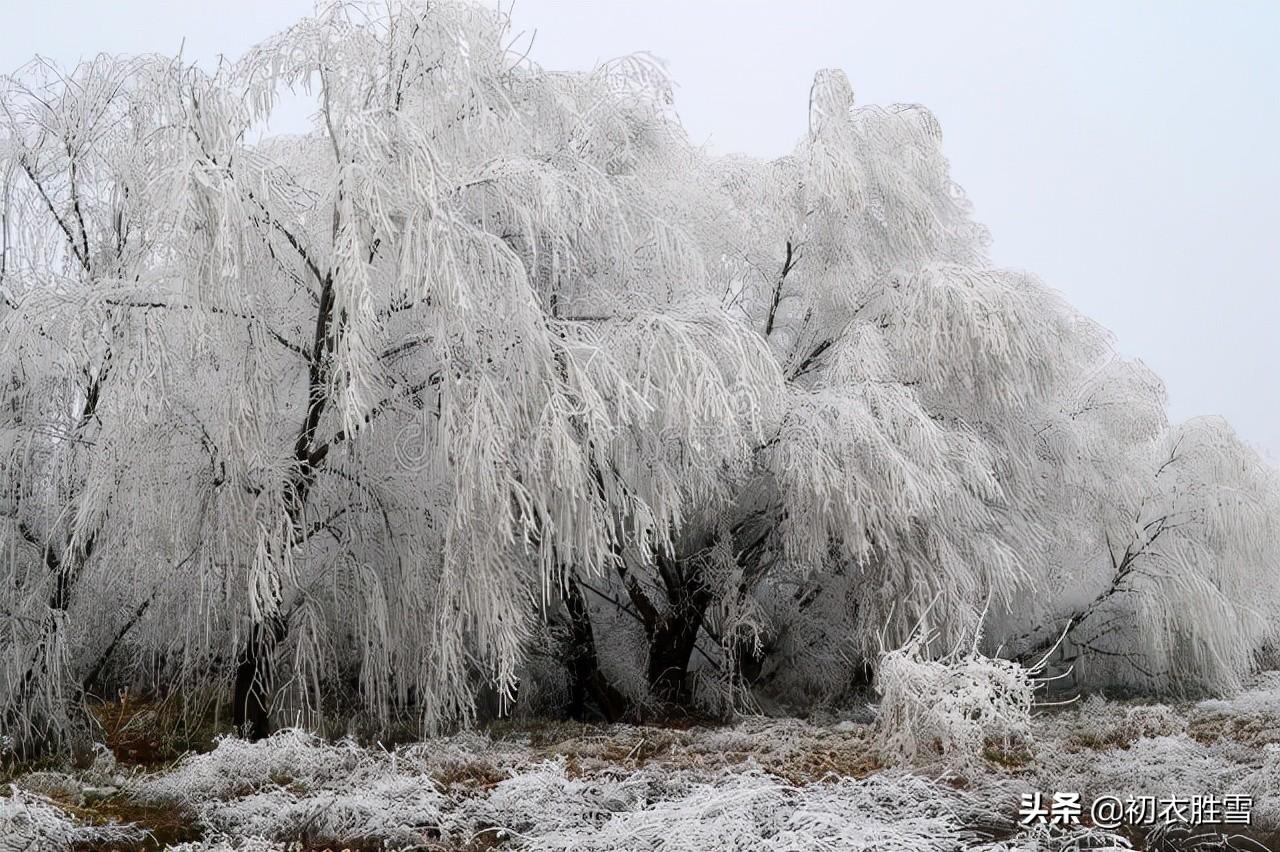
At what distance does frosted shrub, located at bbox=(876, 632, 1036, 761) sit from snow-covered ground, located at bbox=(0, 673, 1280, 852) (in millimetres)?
87

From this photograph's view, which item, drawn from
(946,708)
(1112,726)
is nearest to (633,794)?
(946,708)

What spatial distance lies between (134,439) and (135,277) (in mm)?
778

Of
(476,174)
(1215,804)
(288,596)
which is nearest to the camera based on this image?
(1215,804)

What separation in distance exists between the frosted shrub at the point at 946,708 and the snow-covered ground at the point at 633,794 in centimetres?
9

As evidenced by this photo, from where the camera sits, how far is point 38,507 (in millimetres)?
5680

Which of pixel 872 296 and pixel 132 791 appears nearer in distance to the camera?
pixel 132 791

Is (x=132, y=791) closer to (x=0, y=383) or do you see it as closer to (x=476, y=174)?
(x=0, y=383)

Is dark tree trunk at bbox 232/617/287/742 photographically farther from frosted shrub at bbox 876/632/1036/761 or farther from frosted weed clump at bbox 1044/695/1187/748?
frosted weed clump at bbox 1044/695/1187/748

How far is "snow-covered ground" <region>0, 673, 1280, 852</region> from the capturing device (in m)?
3.15

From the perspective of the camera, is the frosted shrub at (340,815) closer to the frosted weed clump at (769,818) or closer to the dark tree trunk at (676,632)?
the frosted weed clump at (769,818)

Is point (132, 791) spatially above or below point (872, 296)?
below

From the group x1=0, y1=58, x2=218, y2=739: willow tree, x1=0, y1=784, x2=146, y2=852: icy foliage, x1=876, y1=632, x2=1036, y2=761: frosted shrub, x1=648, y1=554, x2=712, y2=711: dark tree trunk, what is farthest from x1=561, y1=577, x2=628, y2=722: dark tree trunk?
x1=0, y1=784, x2=146, y2=852: icy foliage

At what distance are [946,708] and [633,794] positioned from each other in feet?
4.33

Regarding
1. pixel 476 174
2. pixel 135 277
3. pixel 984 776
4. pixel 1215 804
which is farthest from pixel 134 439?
pixel 1215 804
